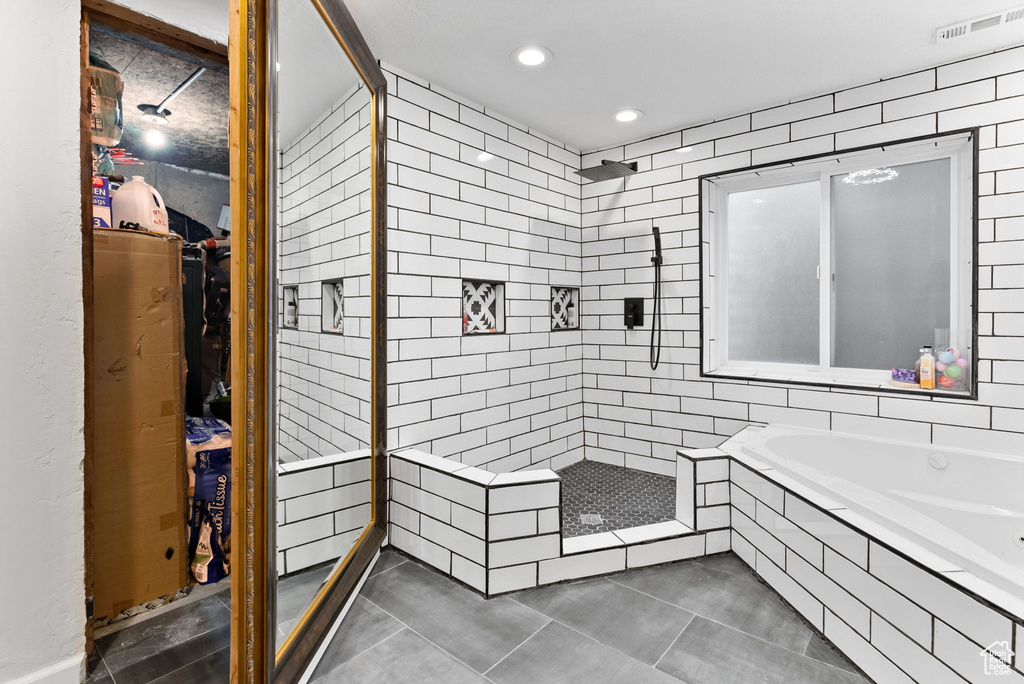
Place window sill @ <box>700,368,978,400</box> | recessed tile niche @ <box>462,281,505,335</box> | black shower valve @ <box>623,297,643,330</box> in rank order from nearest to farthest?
window sill @ <box>700,368,978,400</box>
recessed tile niche @ <box>462,281,505,335</box>
black shower valve @ <box>623,297,643,330</box>

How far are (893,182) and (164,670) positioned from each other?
3.68 metres

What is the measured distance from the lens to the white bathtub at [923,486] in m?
1.79

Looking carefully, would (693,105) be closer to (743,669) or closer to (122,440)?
(743,669)

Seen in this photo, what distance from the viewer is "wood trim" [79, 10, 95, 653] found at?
1.46 m

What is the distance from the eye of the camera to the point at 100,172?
5.70 ft

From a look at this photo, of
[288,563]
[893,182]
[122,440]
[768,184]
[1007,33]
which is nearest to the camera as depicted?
[288,563]

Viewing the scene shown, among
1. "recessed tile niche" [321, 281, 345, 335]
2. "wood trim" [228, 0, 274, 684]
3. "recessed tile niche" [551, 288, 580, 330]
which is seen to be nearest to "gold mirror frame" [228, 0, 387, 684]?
"wood trim" [228, 0, 274, 684]

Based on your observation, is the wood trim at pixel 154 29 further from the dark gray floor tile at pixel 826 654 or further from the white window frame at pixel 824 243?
the dark gray floor tile at pixel 826 654

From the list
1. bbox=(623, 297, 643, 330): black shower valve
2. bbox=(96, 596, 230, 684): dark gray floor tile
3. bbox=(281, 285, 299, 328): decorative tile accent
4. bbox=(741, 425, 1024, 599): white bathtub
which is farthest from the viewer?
bbox=(623, 297, 643, 330): black shower valve

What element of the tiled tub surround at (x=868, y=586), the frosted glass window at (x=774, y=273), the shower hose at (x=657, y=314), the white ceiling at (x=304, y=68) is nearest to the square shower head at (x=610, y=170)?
the shower hose at (x=657, y=314)

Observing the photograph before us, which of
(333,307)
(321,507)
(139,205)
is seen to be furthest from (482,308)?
(139,205)

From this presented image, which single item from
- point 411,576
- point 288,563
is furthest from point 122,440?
point 411,576

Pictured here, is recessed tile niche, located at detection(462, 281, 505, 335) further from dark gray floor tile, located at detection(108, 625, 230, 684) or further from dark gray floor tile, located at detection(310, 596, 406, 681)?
dark gray floor tile, located at detection(108, 625, 230, 684)

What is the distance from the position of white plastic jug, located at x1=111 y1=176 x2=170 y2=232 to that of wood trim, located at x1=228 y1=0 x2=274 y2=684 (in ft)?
3.39
